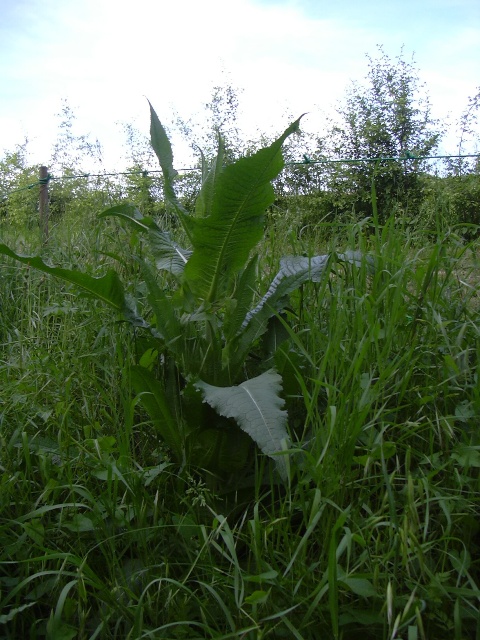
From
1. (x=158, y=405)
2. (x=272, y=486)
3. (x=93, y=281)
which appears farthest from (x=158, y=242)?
(x=272, y=486)

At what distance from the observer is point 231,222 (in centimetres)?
175

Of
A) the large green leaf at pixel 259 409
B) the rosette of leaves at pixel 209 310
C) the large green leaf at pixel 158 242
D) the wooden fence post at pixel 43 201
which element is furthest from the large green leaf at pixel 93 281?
the wooden fence post at pixel 43 201

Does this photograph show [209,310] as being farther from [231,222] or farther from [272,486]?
[272,486]

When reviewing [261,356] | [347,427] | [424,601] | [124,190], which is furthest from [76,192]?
[424,601]

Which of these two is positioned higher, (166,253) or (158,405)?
(166,253)

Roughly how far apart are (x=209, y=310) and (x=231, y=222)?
0.28 metres

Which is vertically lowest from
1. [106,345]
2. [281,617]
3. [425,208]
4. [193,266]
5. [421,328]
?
[281,617]

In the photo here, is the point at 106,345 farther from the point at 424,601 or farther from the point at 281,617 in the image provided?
the point at 424,601

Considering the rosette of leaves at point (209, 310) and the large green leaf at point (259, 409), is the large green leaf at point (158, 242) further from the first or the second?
the large green leaf at point (259, 409)

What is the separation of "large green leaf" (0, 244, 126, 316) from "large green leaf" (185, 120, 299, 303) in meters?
0.24

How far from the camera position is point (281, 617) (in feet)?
4.43

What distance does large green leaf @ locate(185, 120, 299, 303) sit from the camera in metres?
1.64

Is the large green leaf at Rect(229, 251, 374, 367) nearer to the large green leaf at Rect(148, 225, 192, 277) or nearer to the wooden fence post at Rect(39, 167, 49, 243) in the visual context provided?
the large green leaf at Rect(148, 225, 192, 277)

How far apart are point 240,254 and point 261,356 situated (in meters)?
0.38
